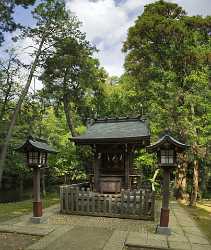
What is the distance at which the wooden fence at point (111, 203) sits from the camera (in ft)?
40.5

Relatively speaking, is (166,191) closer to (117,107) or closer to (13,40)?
(13,40)

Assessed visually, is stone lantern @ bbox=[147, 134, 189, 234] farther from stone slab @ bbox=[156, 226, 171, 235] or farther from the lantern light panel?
stone slab @ bbox=[156, 226, 171, 235]

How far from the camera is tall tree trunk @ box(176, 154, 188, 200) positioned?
2161cm

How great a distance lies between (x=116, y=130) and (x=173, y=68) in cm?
874

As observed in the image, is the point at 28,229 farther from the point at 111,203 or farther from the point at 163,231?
the point at 163,231

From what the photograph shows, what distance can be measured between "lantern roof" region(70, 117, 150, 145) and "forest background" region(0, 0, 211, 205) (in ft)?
11.8

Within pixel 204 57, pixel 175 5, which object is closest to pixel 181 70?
pixel 204 57

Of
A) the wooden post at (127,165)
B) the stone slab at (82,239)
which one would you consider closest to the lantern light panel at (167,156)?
the stone slab at (82,239)

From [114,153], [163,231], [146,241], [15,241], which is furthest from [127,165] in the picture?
[15,241]

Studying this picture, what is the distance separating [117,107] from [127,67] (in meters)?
4.39

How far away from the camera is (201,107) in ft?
65.3

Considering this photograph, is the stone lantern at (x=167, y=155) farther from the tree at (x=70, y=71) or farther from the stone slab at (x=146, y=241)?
the tree at (x=70, y=71)

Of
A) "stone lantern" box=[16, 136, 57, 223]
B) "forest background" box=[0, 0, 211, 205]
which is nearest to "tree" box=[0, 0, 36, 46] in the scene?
"forest background" box=[0, 0, 211, 205]

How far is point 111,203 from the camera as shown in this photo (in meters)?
12.7
